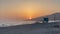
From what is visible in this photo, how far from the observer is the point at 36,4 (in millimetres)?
3105

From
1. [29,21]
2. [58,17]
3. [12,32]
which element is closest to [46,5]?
[58,17]

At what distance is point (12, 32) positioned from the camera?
2.41m

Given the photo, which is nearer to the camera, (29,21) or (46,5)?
(29,21)

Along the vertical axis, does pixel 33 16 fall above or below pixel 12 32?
above

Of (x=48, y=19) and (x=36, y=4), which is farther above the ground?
(x=36, y=4)

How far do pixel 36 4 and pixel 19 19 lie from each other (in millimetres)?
481

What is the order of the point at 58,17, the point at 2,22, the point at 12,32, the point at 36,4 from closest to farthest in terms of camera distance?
the point at 12,32
the point at 2,22
the point at 58,17
the point at 36,4

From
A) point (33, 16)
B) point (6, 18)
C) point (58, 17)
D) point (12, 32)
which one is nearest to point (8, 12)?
point (6, 18)

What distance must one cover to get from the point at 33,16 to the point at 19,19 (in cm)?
28

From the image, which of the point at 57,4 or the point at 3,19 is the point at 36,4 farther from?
the point at 3,19

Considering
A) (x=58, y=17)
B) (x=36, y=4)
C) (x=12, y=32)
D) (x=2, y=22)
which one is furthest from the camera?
(x=36, y=4)

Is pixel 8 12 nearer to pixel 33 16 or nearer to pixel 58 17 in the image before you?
pixel 33 16

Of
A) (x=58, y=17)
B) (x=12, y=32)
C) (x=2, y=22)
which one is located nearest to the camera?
(x=12, y=32)

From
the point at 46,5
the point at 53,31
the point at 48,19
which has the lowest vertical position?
the point at 53,31
